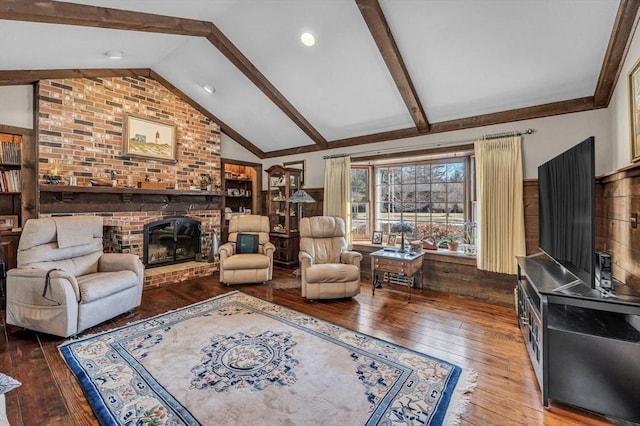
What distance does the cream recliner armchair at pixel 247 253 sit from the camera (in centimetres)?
415

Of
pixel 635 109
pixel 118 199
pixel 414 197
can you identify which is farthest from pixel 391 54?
pixel 118 199

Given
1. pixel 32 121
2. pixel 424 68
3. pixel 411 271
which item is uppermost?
pixel 424 68

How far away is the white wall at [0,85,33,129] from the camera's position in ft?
11.0

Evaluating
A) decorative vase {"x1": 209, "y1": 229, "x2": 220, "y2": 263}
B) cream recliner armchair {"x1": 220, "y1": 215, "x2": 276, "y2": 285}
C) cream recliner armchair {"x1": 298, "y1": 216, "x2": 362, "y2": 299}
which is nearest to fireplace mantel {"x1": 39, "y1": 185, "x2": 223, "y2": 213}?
decorative vase {"x1": 209, "y1": 229, "x2": 220, "y2": 263}

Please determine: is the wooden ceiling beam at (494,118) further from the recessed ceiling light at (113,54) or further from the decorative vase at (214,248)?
the recessed ceiling light at (113,54)

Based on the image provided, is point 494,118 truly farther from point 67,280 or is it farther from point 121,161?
point 121,161

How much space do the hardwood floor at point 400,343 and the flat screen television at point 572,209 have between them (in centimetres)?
86

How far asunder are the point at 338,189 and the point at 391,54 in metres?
2.44

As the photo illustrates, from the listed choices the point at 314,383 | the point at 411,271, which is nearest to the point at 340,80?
the point at 411,271

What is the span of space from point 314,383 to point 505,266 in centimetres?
281

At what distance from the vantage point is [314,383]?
198 centimetres

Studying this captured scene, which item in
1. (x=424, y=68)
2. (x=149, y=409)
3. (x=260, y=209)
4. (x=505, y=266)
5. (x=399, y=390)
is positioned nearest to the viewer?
(x=149, y=409)

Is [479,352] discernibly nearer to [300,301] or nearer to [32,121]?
[300,301]

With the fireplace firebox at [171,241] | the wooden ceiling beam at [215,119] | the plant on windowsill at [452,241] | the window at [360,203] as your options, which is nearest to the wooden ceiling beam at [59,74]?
the wooden ceiling beam at [215,119]
